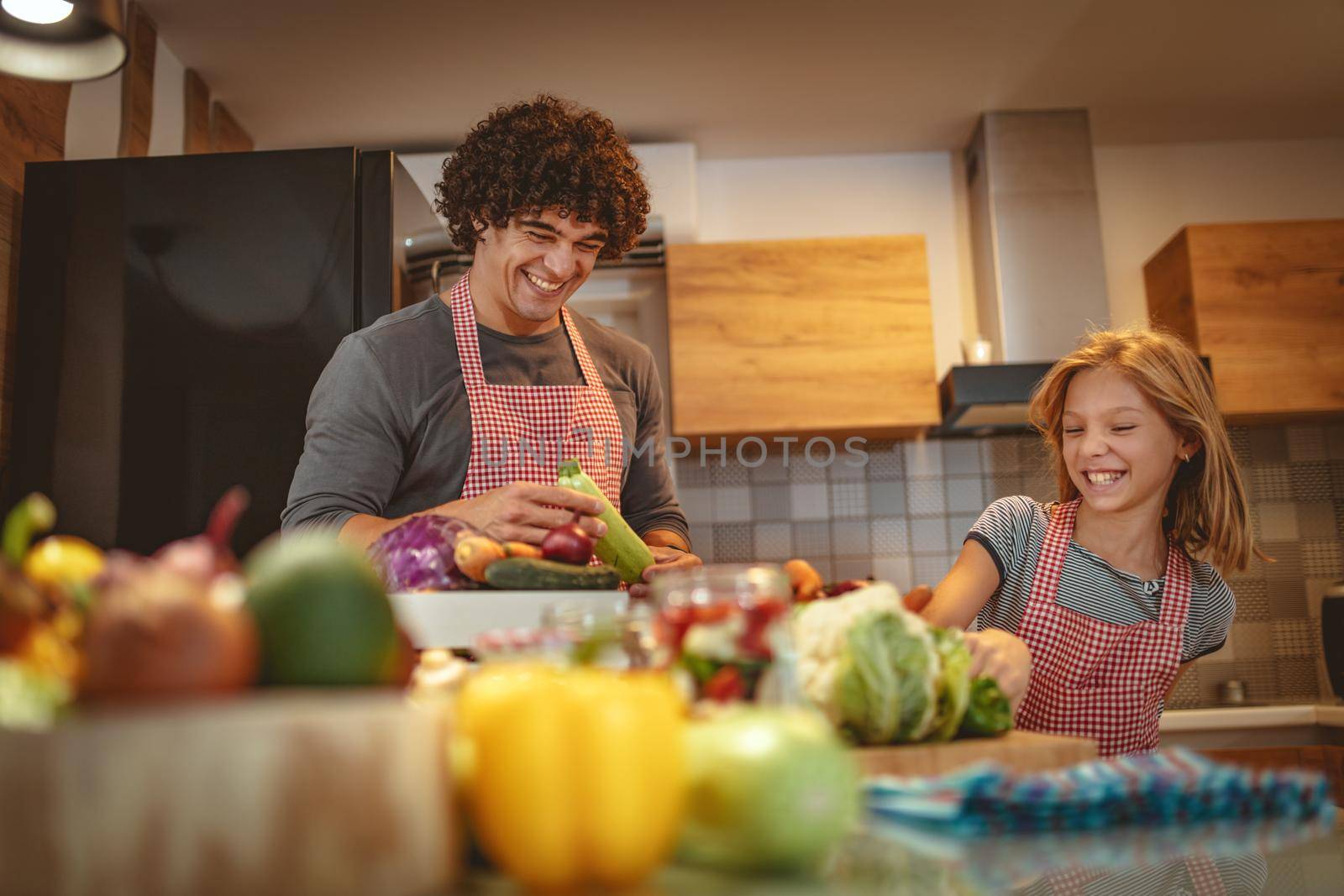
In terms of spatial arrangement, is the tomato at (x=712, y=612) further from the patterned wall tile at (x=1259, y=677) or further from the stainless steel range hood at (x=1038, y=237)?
the patterned wall tile at (x=1259, y=677)

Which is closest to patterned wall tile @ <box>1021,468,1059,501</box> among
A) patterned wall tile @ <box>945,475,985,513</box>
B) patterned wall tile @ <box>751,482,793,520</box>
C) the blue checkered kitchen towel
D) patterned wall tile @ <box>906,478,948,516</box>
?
patterned wall tile @ <box>945,475,985,513</box>

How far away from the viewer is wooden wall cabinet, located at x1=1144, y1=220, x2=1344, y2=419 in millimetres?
3051

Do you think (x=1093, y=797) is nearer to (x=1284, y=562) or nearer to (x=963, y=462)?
(x=963, y=462)

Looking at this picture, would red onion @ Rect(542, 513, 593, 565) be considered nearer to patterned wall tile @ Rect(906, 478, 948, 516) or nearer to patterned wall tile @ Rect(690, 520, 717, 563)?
patterned wall tile @ Rect(690, 520, 717, 563)

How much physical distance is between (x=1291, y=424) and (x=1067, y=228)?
0.93m

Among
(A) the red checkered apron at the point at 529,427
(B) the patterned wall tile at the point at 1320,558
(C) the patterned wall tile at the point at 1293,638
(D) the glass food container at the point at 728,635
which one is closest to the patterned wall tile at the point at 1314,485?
(B) the patterned wall tile at the point at 1320,558

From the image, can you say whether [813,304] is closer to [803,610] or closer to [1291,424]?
[1291,424]

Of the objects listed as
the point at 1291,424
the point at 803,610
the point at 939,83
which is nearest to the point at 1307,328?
the point at 1291,424

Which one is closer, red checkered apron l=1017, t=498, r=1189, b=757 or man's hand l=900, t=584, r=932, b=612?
man's hand l=900, t=584, r=932, b=612

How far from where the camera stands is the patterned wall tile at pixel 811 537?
3.41 meters

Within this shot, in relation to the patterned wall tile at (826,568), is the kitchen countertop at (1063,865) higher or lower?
lower

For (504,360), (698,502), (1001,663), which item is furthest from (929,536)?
(1001,663)

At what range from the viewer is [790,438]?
3301 millimetres

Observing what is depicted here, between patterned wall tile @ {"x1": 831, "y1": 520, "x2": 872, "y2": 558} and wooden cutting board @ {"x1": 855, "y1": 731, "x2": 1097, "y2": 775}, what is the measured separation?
8.62 ft
